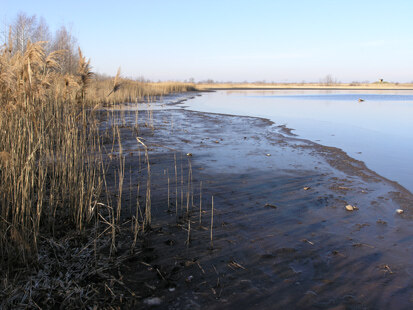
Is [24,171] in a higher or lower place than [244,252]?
higher

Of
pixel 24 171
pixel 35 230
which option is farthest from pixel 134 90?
pixel 35 230

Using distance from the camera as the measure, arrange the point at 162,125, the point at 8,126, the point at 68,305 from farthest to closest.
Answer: the point at 162,125 < the point at 8,126 < the point at 68,305

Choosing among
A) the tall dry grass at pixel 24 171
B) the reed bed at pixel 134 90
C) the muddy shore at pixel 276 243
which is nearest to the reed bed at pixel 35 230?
the tall dry grass at pixel 24 171

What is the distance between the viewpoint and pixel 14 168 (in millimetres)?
2457

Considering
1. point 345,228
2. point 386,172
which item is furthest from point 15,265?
point 386,172

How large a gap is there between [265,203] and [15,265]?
3.02m

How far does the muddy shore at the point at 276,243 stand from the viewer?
2.34 metres

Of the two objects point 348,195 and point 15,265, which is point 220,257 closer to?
point 15,265

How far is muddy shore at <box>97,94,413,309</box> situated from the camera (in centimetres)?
234

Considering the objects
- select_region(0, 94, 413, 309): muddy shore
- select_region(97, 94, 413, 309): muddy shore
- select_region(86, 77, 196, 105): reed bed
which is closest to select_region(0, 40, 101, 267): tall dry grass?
select_region(0, 94, 413, 309): muddy shore

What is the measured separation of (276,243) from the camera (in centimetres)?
313

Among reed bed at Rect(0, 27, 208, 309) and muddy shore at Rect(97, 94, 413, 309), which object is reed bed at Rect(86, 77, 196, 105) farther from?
reed bed at Rect(0, 27, 208, 309)

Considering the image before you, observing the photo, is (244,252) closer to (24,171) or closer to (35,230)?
(35,230)

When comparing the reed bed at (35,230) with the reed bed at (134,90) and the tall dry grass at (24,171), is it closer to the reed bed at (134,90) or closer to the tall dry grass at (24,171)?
the tall dry grass at (24,171)
